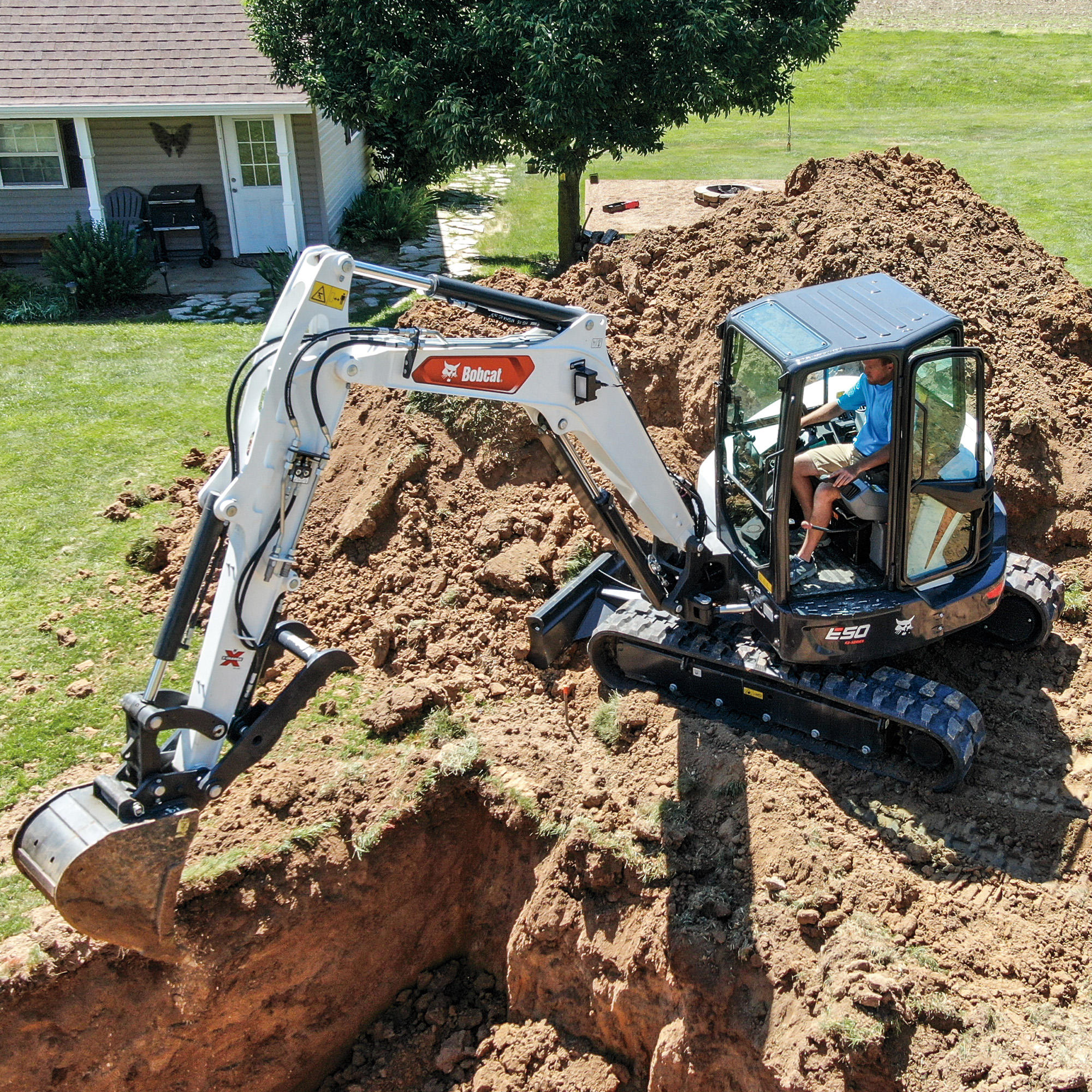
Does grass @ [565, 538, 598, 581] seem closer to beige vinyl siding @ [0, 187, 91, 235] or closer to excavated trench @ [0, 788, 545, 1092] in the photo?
excavated trench @ [0, 788, 545, 1092]

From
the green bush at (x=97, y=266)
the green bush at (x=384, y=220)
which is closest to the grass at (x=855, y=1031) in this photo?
the green bush at (x=97, y=266)

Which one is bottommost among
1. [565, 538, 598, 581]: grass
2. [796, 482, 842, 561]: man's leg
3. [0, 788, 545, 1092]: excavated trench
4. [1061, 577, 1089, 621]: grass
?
[0, 788, 545, 1092]: excavated trench

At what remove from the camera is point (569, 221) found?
17000 millimetres

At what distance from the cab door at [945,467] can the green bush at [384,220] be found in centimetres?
1461

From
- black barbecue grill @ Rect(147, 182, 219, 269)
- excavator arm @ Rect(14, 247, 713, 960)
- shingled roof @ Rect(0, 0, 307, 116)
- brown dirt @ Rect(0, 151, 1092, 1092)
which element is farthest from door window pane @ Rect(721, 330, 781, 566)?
black barbecue grill @ Rect(147, 182, 219, 269)

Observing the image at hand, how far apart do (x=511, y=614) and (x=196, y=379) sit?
21.8ft

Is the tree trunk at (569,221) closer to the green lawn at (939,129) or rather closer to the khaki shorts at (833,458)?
the green lawn at (939,129)

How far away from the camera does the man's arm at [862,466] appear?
20.0 feet

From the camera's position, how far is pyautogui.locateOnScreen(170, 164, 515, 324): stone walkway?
15.9 meters

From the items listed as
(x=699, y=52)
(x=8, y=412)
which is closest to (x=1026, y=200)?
(x=699, y=52)

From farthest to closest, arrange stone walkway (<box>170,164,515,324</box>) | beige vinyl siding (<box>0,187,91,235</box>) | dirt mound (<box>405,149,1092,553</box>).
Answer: beige vinyl siding (<box>0,187,91,235</box>) < stone walkway (<box>170,164,515,324</box>) < dirt mound (<box>405,149,1092,553</box>)

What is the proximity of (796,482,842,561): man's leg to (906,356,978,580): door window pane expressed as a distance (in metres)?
0.45

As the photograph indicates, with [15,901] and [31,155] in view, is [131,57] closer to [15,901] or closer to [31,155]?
[31,155]

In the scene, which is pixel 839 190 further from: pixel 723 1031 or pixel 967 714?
pixel 723 1031
